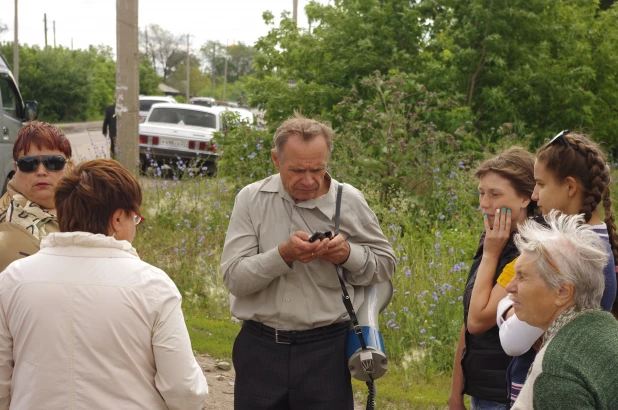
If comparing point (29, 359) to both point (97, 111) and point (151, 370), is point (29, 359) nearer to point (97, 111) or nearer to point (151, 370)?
point (151, 370)

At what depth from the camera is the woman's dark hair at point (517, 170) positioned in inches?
131

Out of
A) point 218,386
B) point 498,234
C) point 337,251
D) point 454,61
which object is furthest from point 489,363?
point 454,61

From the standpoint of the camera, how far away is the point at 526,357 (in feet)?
9.61

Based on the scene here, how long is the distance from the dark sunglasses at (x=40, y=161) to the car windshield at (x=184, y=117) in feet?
50.4

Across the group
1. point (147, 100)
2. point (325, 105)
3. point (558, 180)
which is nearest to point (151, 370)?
point (558, 180)

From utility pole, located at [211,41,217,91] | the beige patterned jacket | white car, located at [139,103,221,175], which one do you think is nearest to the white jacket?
the beige patterned jacket

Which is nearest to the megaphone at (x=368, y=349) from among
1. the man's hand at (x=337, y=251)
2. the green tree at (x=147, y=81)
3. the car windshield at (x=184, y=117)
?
the man's hand at (x=337, y=251)

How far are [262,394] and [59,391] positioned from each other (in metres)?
1.14

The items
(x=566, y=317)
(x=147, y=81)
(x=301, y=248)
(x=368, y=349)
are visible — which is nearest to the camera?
(x=566, y=317)

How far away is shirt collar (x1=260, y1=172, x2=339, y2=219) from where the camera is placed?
3623 mm

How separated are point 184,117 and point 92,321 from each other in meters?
17.0

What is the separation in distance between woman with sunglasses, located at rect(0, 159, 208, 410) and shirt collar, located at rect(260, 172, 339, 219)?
3.37ft

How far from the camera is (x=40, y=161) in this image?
3.75 m

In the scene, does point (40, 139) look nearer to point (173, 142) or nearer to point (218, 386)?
point (218, 386)
